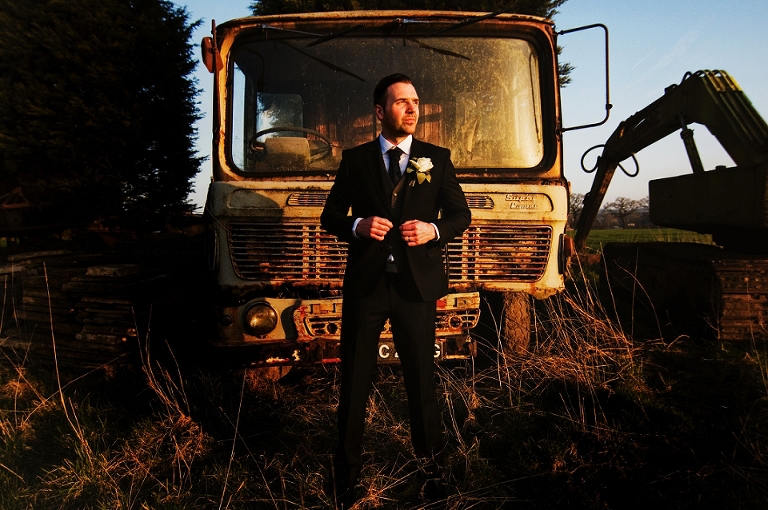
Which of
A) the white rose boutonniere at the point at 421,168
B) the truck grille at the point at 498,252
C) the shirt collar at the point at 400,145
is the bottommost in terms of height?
the truck grille at the point at 498,252

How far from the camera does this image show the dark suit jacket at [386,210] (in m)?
2.31

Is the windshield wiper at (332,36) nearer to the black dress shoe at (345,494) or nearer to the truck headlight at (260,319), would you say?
the truck headlight at (260,319)

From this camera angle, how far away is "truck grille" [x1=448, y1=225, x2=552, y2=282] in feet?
12.1

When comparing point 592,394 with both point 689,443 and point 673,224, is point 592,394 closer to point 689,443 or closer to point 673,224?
point 689,443

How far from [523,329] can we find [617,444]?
4.23 feet

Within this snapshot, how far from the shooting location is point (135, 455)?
117 inches

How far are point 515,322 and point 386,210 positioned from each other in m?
2.07

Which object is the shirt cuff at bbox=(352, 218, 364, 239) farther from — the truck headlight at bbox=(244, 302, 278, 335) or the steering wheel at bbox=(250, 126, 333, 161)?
the steering wheel at bbox=(250, 126, 333, 161)

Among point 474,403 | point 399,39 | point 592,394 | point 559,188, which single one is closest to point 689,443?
point 592,394

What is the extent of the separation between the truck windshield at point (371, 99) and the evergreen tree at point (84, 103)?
9.38 meters

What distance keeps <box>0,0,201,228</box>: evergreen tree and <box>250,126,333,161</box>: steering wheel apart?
→ 9466 mm

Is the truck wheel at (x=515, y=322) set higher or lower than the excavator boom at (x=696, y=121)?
lower

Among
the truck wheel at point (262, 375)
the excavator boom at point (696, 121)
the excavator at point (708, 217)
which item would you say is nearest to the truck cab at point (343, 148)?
the truck wheel at point (262, 375)

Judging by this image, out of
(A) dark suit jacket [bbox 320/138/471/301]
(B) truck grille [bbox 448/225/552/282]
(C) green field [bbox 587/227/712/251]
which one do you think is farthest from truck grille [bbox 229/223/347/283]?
(C) green field [bbox 587/227/712/251]
